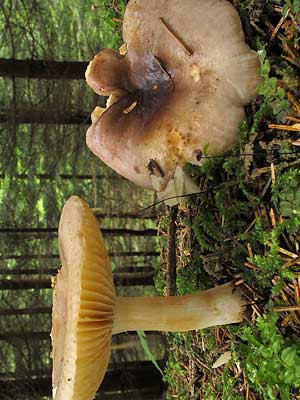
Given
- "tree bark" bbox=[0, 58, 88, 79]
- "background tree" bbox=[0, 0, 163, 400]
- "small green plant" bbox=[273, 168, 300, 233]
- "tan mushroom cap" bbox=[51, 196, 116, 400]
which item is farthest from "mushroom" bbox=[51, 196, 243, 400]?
"tree bark" bbox=[0, 58, 88, 79]

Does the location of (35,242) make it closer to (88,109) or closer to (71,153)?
(71,153)

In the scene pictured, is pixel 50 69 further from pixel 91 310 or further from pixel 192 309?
pixel 91 310

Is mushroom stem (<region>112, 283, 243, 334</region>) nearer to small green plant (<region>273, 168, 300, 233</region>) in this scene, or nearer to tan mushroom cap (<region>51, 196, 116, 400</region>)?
tan mushroom cap (<region>51, 196, 116, 400</region>)

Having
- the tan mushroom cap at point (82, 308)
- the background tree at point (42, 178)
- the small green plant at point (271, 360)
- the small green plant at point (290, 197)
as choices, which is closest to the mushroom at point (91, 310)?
the tan mushroom cap at point (82, 308)

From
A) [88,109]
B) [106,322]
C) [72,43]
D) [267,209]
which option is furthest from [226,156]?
[72,43]

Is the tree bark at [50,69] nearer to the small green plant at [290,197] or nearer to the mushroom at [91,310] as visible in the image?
the mushroom at [91,310]

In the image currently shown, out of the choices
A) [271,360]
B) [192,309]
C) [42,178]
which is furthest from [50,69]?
[271,360]
